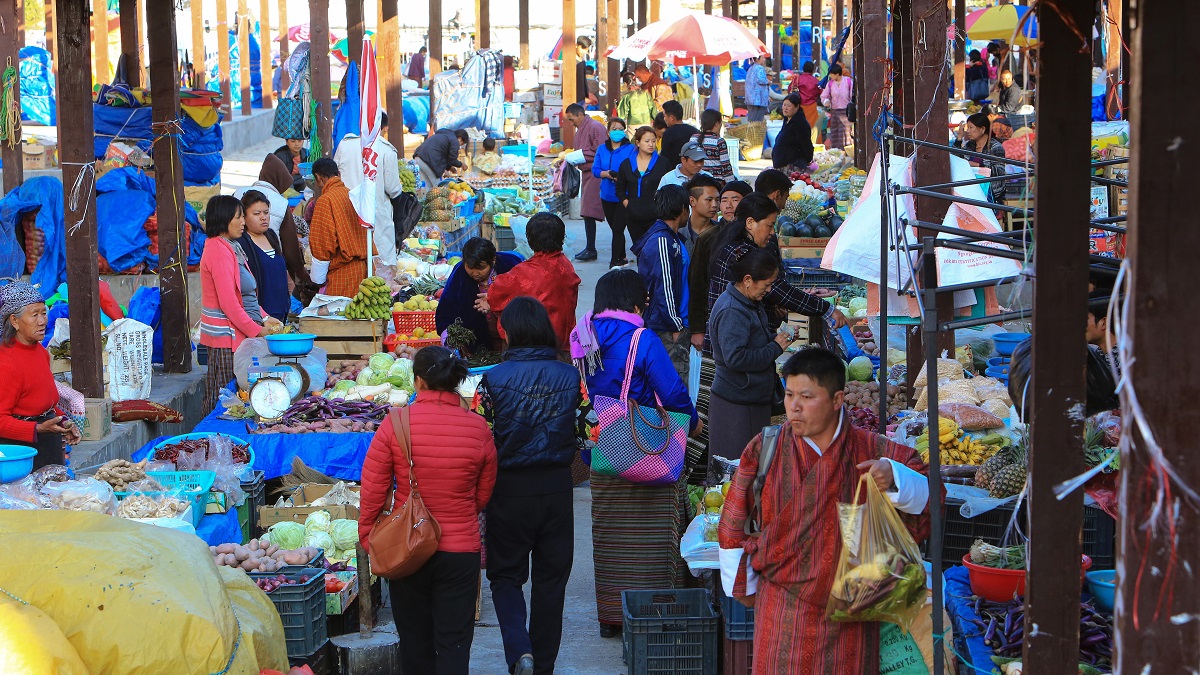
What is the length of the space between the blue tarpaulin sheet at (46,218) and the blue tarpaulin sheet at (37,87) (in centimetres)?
1503

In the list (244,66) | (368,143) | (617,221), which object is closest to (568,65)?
(617,221)

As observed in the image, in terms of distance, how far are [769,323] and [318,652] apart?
8.85 ft

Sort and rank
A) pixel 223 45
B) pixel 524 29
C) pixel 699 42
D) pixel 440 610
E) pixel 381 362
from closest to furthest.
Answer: pixel 440 610 → pixel 381 362 → pixel 699 42 → pixel 223 45 → pixel 524 29

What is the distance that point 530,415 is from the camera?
5055 mm

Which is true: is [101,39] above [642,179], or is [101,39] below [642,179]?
above

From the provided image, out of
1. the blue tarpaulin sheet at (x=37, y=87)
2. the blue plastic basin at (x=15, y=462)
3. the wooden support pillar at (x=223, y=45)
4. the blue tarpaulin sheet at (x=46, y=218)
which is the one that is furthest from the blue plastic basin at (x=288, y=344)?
the blue tarpaulin sheet at (x=37, y=87)

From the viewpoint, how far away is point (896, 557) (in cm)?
373

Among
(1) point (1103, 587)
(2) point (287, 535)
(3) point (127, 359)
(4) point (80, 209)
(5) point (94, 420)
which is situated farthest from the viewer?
(3) point (127, 359)

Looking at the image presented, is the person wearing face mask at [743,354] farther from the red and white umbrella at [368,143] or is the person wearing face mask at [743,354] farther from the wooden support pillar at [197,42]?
the wooden support pillar at [197,42]

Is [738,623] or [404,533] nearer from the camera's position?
[404,533]

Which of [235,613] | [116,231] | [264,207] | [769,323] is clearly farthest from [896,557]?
[116,231]

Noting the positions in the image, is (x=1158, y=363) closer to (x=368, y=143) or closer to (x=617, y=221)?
(x=368, y=143)

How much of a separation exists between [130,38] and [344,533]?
654cm

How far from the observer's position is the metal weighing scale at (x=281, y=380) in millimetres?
7785
